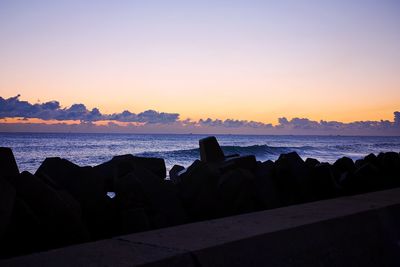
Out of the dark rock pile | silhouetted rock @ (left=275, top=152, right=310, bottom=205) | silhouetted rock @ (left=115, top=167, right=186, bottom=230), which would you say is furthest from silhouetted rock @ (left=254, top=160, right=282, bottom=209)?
Answer: silhouetted rock @ (left=115, top=167, right=186, bottom=230)

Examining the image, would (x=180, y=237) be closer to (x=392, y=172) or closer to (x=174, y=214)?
(x=174, y=214)

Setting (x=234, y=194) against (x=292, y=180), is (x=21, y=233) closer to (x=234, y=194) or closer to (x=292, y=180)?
(x=234, y=194)

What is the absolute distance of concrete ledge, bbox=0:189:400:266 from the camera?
150cm

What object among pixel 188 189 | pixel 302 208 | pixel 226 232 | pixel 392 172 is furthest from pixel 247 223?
pixel 392 172

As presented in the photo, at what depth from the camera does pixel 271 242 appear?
178 cm

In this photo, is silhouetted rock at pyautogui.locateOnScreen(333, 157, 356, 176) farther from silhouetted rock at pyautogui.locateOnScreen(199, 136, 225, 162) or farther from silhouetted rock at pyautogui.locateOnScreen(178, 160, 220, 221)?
silhouetted rock at pyautogui.locateOnScreen(178, 160, 220, 221)

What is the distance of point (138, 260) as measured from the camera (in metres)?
1.42

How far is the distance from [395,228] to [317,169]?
163 centimetres

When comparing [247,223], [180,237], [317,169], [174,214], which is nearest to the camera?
[180,237]

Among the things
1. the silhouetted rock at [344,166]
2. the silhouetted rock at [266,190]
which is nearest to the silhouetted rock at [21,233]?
the silhouetted rock at [266,190]

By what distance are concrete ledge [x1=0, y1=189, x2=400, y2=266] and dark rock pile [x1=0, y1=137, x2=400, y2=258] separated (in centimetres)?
71

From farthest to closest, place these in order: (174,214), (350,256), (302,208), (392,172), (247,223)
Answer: (392,172)
(174,214)
(302,208)
(350,256)
(247,223)

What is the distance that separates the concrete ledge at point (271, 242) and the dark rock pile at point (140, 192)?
0.71 m

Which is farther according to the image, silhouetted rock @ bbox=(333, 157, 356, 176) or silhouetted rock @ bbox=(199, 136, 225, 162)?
silhouetted rock @ bbox=(333, 157, 356, 176)
